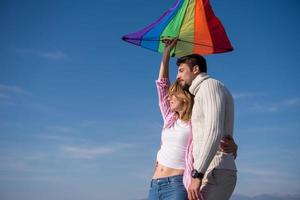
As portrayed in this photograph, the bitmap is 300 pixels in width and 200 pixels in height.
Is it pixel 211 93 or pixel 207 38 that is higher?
pixel 207 38

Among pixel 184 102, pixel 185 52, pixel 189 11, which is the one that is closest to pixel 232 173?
pixel 184 102

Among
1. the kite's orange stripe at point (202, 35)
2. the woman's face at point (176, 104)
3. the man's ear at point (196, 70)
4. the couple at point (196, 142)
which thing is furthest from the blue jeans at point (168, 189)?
the kite's orange stripe at point (202, 35)

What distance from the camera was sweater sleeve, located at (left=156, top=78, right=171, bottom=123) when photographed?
18.3ft

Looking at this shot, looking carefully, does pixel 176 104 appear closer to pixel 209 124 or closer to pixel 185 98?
pixel 185 98

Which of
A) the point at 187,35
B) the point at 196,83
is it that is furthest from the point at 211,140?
the point at 187,35

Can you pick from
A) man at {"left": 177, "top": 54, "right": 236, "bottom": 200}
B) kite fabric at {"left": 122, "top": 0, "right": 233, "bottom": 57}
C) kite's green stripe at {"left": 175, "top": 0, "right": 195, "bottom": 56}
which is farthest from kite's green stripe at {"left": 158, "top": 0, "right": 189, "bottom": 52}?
man at {"left": 177, "top": 54, "right": 236, "bottom": 200}

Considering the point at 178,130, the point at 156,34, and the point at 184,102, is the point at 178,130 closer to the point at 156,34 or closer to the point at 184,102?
the point at 184,102

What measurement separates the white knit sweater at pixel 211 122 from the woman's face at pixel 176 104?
24.0 inches

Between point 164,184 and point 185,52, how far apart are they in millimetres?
2410

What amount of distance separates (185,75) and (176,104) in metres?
0.46

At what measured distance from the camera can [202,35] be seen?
6.26 m

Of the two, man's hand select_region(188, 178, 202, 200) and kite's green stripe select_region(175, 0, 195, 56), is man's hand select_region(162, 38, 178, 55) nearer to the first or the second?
kite's green stripe select_region(175, 0, 195, 56)

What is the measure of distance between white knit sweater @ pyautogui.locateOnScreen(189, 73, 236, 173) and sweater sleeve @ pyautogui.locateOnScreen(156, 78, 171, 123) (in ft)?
3.61

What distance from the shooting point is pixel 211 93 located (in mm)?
4203
